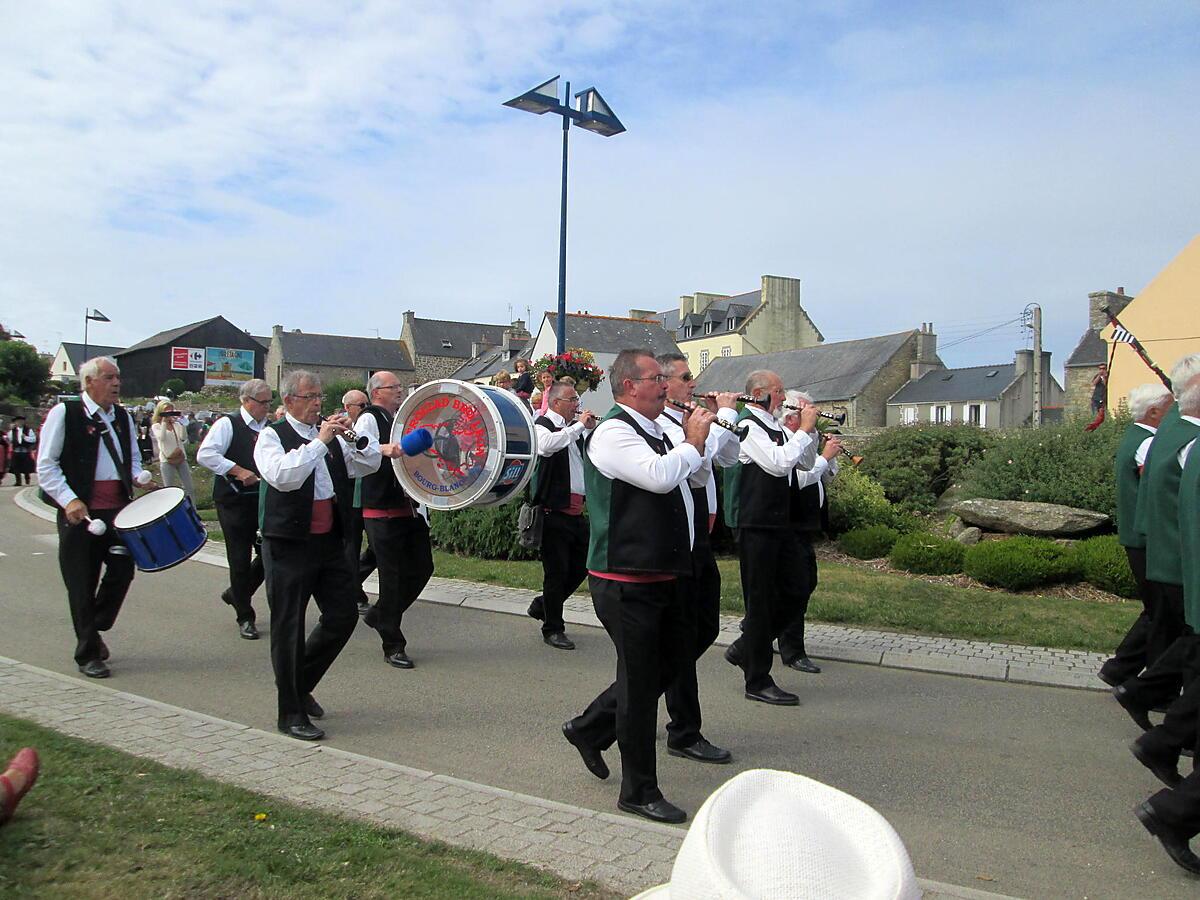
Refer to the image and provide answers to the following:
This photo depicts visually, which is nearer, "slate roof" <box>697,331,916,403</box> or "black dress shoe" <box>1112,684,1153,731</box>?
"black dress shoe" <box>1112,684,1153,731</box>

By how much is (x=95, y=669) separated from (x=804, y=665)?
16.3 ft

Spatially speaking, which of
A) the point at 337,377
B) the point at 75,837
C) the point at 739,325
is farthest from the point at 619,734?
the point at 337,377

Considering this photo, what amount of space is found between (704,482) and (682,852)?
13.7 feet

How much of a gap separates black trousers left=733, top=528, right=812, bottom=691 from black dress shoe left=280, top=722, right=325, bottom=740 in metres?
2.72

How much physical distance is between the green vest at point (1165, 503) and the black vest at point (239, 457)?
6.50 m

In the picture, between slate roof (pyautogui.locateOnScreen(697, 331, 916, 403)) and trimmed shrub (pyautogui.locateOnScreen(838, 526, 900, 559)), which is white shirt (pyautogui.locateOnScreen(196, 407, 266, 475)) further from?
slate roof (pyautogui.locateOnScreen(697, 331, 916, 403))

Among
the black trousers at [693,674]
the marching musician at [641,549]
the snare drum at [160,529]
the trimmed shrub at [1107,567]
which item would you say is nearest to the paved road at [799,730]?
the black trousers at [693,674]

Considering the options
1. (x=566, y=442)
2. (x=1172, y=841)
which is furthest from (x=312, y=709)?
(x=1172, y=841)

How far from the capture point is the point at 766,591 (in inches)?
255

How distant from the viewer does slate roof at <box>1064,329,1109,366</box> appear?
157ft

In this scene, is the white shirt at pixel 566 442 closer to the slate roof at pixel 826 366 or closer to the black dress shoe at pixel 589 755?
the black dress shoe at pixel 589 755

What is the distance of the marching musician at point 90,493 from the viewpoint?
6.74 metres

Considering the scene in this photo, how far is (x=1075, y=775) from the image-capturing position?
5203 mm

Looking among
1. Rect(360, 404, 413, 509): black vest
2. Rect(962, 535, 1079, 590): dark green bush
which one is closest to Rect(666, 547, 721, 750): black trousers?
Rect(360, 404, 413, 509): black vest
